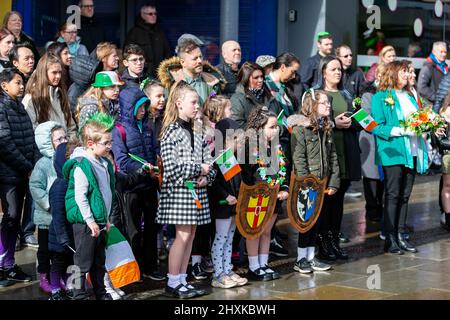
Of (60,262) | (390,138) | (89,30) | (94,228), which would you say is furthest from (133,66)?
(89,30)

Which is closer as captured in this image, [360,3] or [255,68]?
[255,68]

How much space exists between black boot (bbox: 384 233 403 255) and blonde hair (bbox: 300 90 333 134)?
1543 millimetres

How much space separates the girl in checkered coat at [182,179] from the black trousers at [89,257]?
0.69 metres

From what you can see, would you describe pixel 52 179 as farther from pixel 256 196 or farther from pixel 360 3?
pixel 360 3

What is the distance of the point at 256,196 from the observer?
8469 millimetres

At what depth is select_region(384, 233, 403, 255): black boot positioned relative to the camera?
32.6 ft

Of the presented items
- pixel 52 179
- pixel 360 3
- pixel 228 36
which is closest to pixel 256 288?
pixel 52 179

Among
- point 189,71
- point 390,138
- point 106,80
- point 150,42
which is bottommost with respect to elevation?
point 390,138

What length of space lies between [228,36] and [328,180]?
423cm

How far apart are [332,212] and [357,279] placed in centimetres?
126

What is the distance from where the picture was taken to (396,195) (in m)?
10.0

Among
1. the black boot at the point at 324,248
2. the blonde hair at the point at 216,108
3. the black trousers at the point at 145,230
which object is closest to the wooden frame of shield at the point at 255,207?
the blonde hair at the point at 216,108

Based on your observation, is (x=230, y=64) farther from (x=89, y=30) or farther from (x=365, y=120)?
(x=89, y=30)

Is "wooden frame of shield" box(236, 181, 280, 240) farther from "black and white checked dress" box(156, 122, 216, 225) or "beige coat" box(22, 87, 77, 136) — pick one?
"beige coat" box(22, 87, 77, 136)
